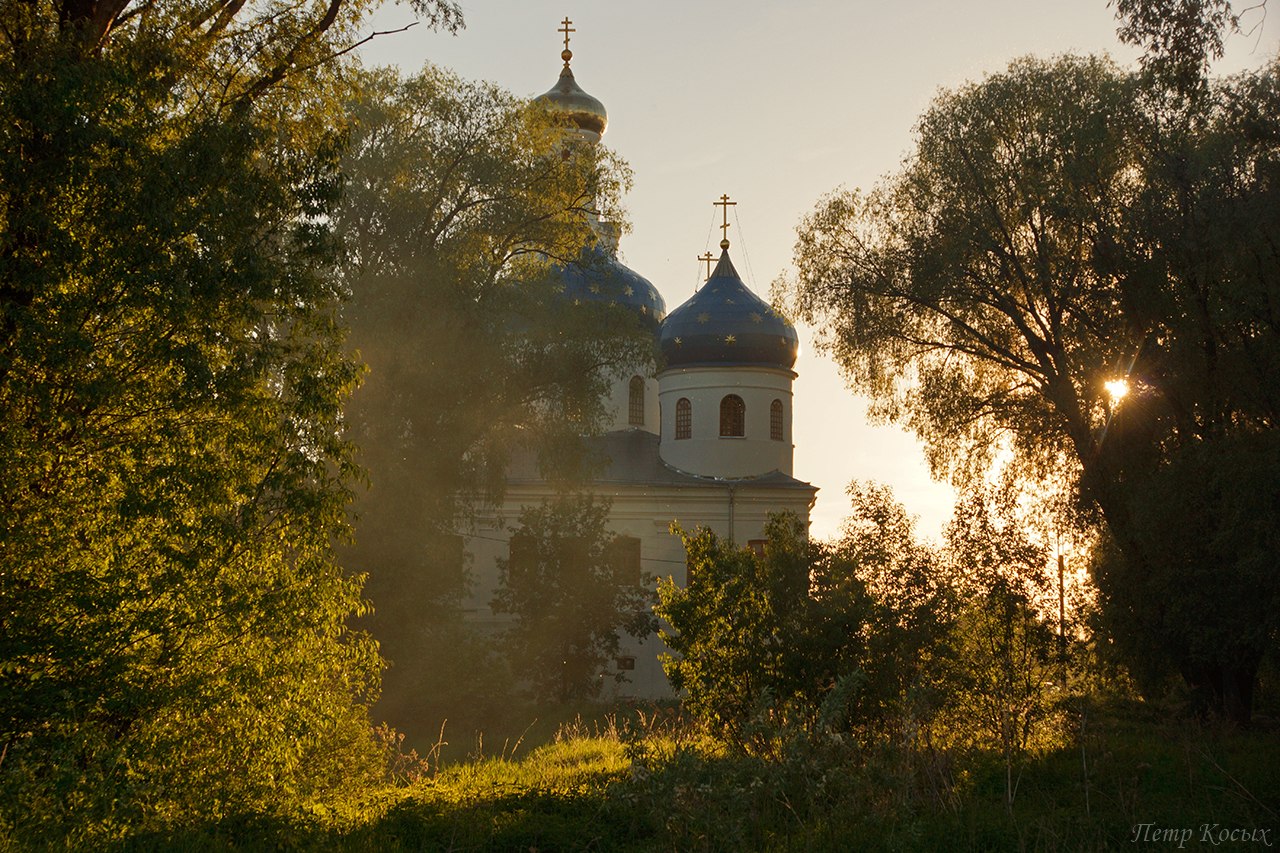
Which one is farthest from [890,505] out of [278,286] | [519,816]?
[278,286]

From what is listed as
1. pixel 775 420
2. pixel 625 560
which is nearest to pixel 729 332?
pixel 775 420

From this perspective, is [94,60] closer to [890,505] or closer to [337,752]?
[337,752]

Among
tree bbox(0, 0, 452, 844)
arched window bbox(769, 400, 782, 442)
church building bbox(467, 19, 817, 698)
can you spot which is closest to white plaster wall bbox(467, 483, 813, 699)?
church building bbox(467, 19, 817, 698)

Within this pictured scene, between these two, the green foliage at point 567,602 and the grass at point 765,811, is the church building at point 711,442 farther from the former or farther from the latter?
the grass at point 765,811

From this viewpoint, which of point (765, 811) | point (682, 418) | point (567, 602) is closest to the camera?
point (765, 811)

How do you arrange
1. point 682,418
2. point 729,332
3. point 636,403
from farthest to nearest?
1. point 636,403
2. point 682,418
3. point 729,332

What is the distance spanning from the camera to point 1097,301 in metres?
16.5

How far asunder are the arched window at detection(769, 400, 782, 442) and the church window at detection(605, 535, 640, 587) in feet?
15.7

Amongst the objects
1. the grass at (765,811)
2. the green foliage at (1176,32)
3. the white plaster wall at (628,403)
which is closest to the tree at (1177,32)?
the green foliage at (1176,32)

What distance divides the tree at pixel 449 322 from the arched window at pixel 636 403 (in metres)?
15.1

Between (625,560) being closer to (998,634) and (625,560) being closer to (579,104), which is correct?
(579,104)

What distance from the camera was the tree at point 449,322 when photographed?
19.9 meters

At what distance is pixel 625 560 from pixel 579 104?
14398 mm

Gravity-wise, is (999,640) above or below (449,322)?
below
